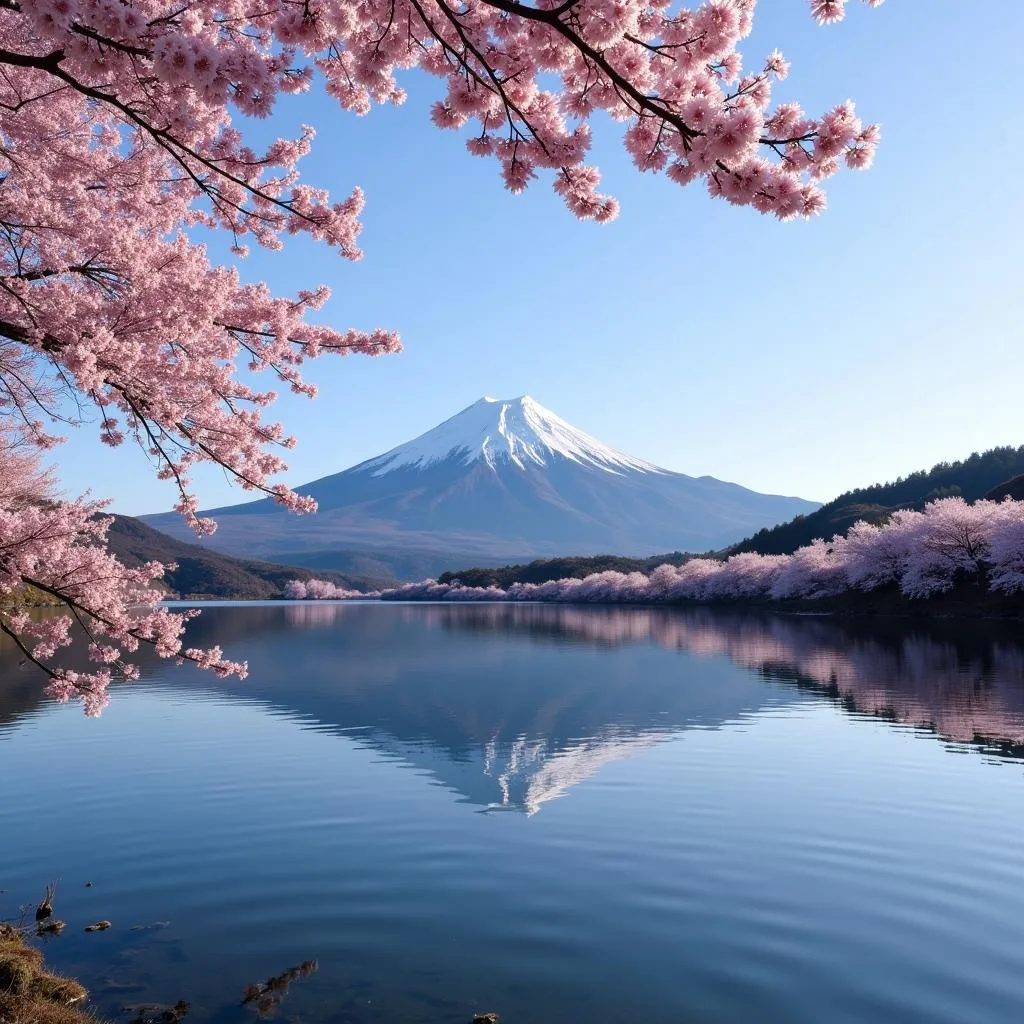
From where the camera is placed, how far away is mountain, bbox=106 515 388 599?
15836 centimetres

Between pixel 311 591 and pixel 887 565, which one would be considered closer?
pixel 887 565

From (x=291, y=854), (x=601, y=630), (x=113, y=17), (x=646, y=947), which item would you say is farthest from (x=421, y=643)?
(x=113, y=17)

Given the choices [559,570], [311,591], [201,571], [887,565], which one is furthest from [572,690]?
[201,571]

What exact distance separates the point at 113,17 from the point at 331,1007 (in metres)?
6.06

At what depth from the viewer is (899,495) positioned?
108562mm

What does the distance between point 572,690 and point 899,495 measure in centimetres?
10058

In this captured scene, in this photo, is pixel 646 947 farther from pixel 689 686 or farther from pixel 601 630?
pixel 601 630

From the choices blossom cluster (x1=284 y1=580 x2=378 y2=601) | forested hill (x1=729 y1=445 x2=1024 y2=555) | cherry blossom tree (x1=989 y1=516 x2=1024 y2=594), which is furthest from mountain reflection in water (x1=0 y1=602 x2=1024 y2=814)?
blossom cluster (x1=284 y1=580 x2=378 y2=601)

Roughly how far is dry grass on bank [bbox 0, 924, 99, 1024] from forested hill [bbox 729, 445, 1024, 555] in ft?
310

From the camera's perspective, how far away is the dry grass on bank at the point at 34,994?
16.3 ft

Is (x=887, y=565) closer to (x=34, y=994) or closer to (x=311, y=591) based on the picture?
(x=34, y=994)

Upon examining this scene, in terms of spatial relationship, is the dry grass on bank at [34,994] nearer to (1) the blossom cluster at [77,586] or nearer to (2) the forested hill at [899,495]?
(1) the blossom cluster at [77,586]

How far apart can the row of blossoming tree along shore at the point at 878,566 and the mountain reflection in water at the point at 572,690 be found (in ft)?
25.5

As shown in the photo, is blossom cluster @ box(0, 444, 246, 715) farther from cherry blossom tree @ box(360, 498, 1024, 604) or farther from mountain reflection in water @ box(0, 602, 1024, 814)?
cherry blossom tree @ box(360, 498, 1024, 604)
